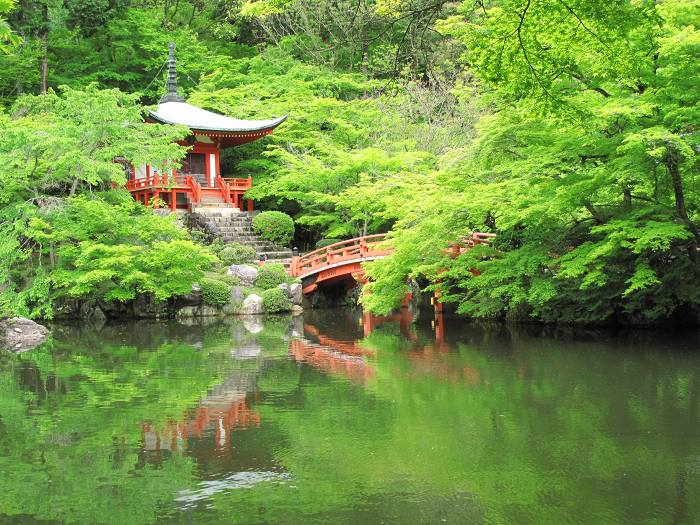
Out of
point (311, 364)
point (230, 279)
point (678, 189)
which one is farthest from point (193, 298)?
point (678, 189)

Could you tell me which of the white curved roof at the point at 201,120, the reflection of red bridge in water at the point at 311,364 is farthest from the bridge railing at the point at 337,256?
the white curved roof at the point at 201,120

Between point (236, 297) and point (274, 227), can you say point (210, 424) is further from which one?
point (274, 227)

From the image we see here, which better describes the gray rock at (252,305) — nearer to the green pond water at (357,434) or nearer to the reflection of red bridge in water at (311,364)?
the reflection of red bridge in water at (311,364)

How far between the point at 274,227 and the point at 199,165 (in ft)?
14.6

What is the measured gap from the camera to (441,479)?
20.5ft

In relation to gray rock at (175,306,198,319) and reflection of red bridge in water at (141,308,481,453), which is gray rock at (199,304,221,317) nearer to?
gray rock at (175,306,198,319)

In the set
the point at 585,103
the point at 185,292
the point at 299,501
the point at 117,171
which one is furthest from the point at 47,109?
the point at 299,501

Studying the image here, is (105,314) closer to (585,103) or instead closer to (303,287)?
(303,287)

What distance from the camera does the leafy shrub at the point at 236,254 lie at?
21656 millimetres

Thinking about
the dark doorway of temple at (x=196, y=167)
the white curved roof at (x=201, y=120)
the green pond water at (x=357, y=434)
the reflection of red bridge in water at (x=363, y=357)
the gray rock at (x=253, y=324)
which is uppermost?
the white curved roof at (x=201, y=120)

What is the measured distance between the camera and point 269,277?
20.8 meters

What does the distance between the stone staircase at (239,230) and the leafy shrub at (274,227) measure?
0.25 meters

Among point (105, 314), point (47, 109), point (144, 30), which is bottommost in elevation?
point (105, 314)

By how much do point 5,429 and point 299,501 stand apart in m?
3.97
